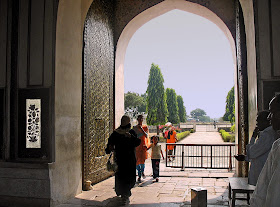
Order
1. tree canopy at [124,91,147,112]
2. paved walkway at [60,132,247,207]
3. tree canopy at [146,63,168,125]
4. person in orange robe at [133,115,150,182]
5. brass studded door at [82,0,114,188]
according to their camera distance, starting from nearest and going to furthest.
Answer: paved walkway at [60,132,247,207]
brass studded door at [82,0,114,188]
person in orange robe at [133,115,150,182]
tree canopy at [146,63,168,125]
tree canopy at [124,91,147,112]

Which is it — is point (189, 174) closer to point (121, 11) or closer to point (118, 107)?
point (118, 107)

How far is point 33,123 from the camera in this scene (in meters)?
4.75

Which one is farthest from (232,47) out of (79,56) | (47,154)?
(47,154)

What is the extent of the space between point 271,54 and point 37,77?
3508 millimetres

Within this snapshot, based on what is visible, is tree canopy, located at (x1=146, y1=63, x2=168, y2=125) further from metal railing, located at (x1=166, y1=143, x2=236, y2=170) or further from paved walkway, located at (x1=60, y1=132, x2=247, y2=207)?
paved walkway, located at (x1=60, y1=132, x2=247, y2=207)

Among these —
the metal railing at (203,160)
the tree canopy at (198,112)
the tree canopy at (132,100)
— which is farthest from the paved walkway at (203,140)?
the tree canopy at (198,112)

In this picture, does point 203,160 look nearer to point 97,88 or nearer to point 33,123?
point 97,88

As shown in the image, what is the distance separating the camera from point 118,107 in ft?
24.9

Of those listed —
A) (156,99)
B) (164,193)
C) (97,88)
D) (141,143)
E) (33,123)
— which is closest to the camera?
(33,123)

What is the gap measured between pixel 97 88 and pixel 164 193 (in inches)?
97.7

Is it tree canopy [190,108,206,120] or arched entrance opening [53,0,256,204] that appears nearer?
arched entrance opening [53,0,256,204]

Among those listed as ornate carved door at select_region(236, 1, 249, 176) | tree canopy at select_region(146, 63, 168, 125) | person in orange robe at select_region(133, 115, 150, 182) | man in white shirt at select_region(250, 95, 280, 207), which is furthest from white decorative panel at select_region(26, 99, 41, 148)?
tree canopy at select_region(146, 63, 168, 125)

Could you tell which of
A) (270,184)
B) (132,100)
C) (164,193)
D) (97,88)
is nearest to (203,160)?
(164,193)

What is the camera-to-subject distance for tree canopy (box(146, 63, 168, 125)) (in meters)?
30.5
